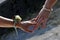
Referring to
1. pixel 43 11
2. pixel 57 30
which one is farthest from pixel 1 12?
pixel 43 11

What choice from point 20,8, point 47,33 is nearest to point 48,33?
point 47,33

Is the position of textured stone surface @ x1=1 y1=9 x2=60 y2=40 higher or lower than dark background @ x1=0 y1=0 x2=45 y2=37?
lower

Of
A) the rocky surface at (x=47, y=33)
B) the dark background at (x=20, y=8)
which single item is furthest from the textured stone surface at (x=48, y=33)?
the dark background at (x=20, y=8)

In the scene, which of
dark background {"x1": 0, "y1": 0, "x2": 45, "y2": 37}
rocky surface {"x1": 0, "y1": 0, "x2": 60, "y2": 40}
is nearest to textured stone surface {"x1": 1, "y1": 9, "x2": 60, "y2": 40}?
rocky surface {"x1": 0, "y1": 0, "x2": 60, "y2": 40}

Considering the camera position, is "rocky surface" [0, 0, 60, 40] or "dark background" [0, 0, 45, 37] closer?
"rocky surface" [0, 0, 60, 40]

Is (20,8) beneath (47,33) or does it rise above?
above

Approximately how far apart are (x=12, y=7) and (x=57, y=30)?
1.07 m

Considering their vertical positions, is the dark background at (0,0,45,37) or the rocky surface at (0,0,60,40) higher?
the dark background at (0,0,45,37)

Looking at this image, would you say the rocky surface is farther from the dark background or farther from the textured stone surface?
the dark background

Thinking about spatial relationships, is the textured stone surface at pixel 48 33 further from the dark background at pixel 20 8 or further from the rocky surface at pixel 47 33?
the dark background at pixel 20 8

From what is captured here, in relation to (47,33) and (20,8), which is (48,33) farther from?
(20,8)

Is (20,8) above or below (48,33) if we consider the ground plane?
above

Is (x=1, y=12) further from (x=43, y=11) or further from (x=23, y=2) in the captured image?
(x=43, y=11)

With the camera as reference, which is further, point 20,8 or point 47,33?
point 20,8
